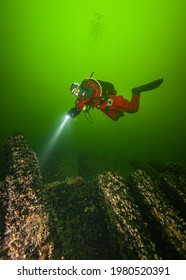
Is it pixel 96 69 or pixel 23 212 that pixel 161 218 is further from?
pixel 96 69

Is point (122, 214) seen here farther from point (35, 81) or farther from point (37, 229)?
point (35, 81)

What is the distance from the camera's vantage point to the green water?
8.59m

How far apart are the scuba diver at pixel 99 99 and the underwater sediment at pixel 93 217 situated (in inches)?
68.3

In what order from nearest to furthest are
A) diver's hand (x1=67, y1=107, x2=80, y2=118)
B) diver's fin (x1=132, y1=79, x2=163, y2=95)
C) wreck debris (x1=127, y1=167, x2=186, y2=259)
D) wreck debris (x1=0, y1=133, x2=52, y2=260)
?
1. wreck debris (x1=127, y1=167, x2=186, y2=259)
2. wreck debris (x1=0, y1=133, x2=52, y2=260)
3. diver's hand (x1=67, y1=107, x2=80, y2=118)
4. diver's fin (x1=132, y1=79, x2=163, y2=95)

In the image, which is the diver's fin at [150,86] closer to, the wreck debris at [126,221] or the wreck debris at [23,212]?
the wreck debris at [126,221]

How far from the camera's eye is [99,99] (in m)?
5.36

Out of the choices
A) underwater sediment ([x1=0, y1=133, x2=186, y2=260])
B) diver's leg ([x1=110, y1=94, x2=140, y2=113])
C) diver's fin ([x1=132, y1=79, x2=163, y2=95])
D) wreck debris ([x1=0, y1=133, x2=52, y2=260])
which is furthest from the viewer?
diver's fin ([x1=132, y1=79, x2=163, y2=95])

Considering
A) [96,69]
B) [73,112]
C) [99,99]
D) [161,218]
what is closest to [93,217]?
[161,218]

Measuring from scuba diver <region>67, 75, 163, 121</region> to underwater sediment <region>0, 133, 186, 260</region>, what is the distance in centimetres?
174

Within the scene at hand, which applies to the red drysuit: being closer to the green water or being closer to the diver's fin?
the diver's fin

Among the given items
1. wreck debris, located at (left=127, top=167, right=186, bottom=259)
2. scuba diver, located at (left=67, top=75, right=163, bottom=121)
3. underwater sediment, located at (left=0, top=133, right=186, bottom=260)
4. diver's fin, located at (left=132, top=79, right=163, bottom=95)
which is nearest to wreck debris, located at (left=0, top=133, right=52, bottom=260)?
underwater sediment, located at (left=0, top=133, right=186, bottom=260)

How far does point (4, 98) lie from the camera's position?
1355 centimetres

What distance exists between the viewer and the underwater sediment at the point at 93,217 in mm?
3486
